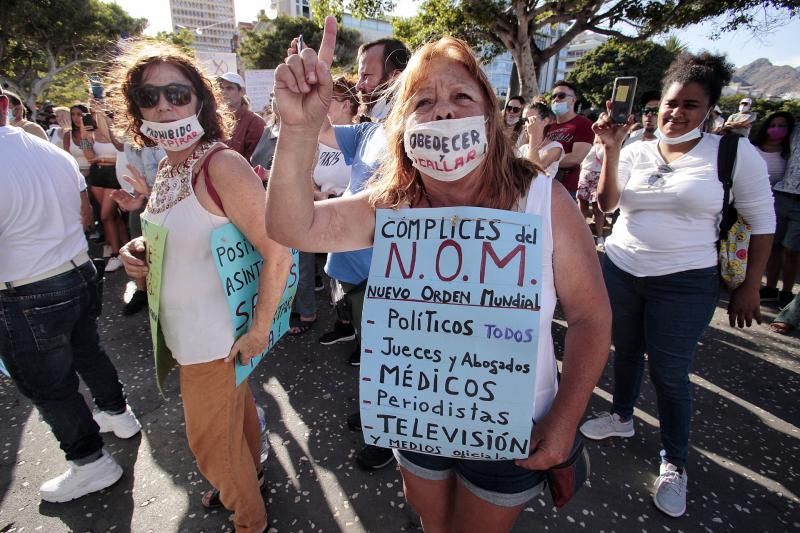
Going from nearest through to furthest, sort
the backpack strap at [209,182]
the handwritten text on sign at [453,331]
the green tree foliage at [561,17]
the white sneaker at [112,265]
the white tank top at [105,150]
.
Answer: the handwritten text on sign at [453,331], the backpack strap at [209,182], the white sneaker at [112,265], the white tank top at [105,150], the green tree foliage at [561,17]

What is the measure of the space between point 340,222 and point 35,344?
1.84m

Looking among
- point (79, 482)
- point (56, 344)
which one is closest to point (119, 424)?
point (79, 482)

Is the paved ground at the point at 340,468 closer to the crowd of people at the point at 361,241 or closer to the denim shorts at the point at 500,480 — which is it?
the crowd of people at the point at 361,241

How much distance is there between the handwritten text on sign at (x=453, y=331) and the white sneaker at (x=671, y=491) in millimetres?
1594

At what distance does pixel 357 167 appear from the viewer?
229cm

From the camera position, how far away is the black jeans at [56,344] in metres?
1.99

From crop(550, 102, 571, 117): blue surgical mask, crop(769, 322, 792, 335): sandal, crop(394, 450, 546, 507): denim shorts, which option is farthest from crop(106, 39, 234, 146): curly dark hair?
crop(769, 322, 792, 335): sandal

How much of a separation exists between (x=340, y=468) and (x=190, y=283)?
4.91ft

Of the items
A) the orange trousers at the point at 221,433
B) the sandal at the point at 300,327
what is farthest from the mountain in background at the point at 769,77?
the orange trousers at the point at 221,433

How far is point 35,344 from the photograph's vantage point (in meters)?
2.03

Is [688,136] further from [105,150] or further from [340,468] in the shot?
[105,150]

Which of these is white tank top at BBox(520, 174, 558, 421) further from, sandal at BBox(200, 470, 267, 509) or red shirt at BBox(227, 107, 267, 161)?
red shirt at BBox(227, 107, 267, 161)

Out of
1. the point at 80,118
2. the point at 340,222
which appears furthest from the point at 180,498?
the point at 80,118

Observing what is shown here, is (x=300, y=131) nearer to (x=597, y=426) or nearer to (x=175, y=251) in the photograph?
(x=175, y=251)
